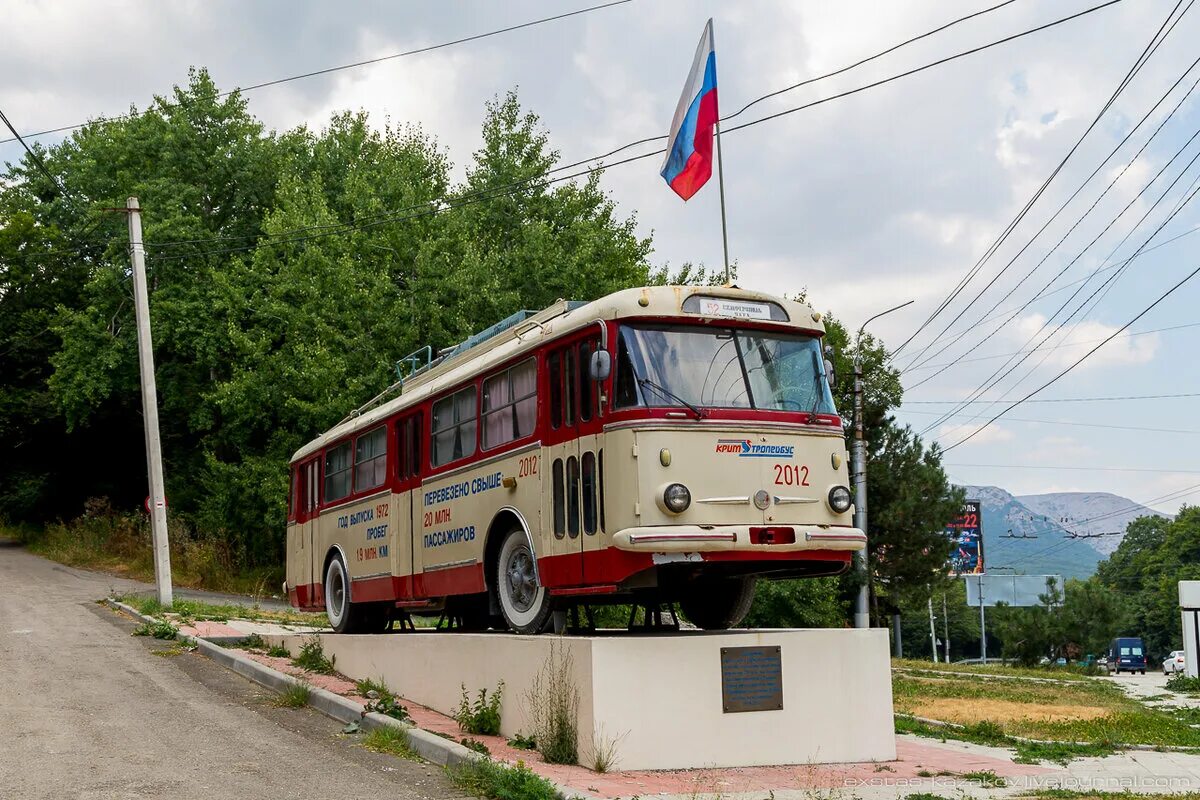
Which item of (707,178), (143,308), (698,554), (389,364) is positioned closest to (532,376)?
(698,554)

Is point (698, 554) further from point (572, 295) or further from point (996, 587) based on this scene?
point (996, 587)

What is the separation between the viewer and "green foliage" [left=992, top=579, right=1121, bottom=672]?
49.9m

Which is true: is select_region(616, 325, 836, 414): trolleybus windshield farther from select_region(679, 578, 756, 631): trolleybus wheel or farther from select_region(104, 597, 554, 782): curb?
select_region(104, 597, 554, 782): curb

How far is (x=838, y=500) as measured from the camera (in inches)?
438

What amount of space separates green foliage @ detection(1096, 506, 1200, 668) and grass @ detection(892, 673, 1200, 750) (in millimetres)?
78337

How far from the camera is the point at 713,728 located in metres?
10.1

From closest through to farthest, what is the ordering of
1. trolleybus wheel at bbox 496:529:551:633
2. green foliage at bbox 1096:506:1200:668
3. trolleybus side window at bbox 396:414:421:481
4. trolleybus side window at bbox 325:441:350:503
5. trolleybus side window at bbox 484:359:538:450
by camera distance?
trolleybus wheel at bbox 496:529:551:633, trolleybus side window at bbox 484:359:538:450, trolleybus side window at bbox 396:414:421:481, trolleybus side window at bbox 325:441:350:503, green foliage at bbox 1096:506:1200:668

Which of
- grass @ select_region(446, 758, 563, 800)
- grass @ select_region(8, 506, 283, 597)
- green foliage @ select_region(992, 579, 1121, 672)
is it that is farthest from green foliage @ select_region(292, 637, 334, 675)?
green foliage @ select_region(992, 579, 1121, 672)

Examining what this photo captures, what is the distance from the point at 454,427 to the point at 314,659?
4196 mm

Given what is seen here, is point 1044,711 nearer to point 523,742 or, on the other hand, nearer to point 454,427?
point 454,427

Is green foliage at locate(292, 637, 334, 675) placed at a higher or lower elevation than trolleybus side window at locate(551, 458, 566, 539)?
lower

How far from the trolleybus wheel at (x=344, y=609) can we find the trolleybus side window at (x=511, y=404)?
5.19 meters

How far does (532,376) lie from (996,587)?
81.7 m

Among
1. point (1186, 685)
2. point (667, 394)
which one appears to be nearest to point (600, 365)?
point (667, 394)
